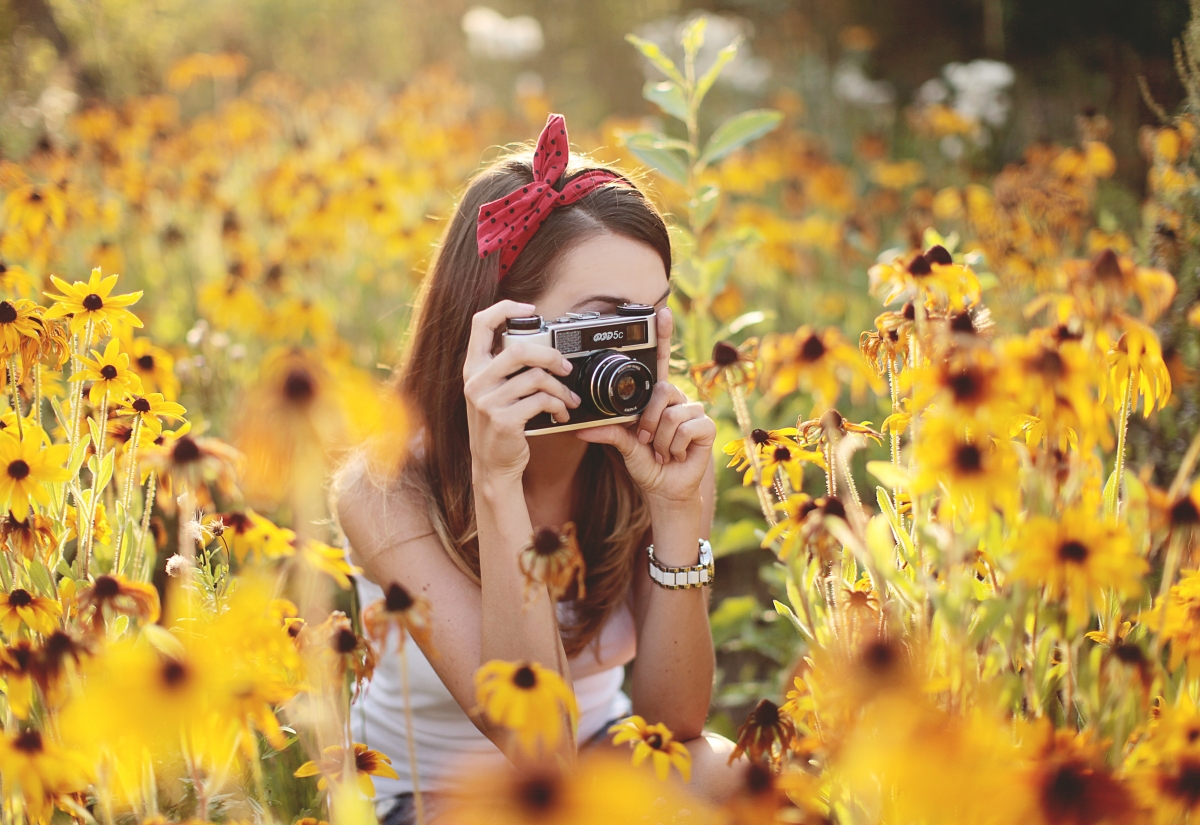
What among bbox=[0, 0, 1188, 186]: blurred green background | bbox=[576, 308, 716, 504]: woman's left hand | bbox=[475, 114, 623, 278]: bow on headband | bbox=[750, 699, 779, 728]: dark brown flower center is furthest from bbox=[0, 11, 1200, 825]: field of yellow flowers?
bbox=[0, 0, 1188, 186]: blurred green background

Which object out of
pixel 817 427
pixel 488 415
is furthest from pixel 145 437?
pixel 817 427

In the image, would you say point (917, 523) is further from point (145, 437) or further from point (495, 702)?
point (145, 437)

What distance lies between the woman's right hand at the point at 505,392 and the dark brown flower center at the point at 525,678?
403 mm

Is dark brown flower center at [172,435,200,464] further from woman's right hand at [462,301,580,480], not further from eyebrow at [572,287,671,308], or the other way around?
eyebrow at [572,287,671,308]

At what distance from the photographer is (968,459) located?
80 cm

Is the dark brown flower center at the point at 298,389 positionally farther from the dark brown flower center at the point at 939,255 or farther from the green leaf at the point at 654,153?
the green leaf at the point at 654,153

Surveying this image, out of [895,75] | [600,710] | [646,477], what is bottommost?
[600,710]

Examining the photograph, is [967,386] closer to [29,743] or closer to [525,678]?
[525,678]

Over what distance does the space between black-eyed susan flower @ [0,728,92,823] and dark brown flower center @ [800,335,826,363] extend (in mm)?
849

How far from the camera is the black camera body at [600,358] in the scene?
4.38 feet

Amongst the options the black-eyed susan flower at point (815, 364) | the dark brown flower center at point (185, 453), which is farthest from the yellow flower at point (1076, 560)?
the dark brown flower center at point (185, 453)

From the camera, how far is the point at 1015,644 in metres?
0.91

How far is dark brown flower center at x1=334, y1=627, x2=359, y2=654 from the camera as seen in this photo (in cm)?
96

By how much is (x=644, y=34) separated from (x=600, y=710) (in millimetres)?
5531
